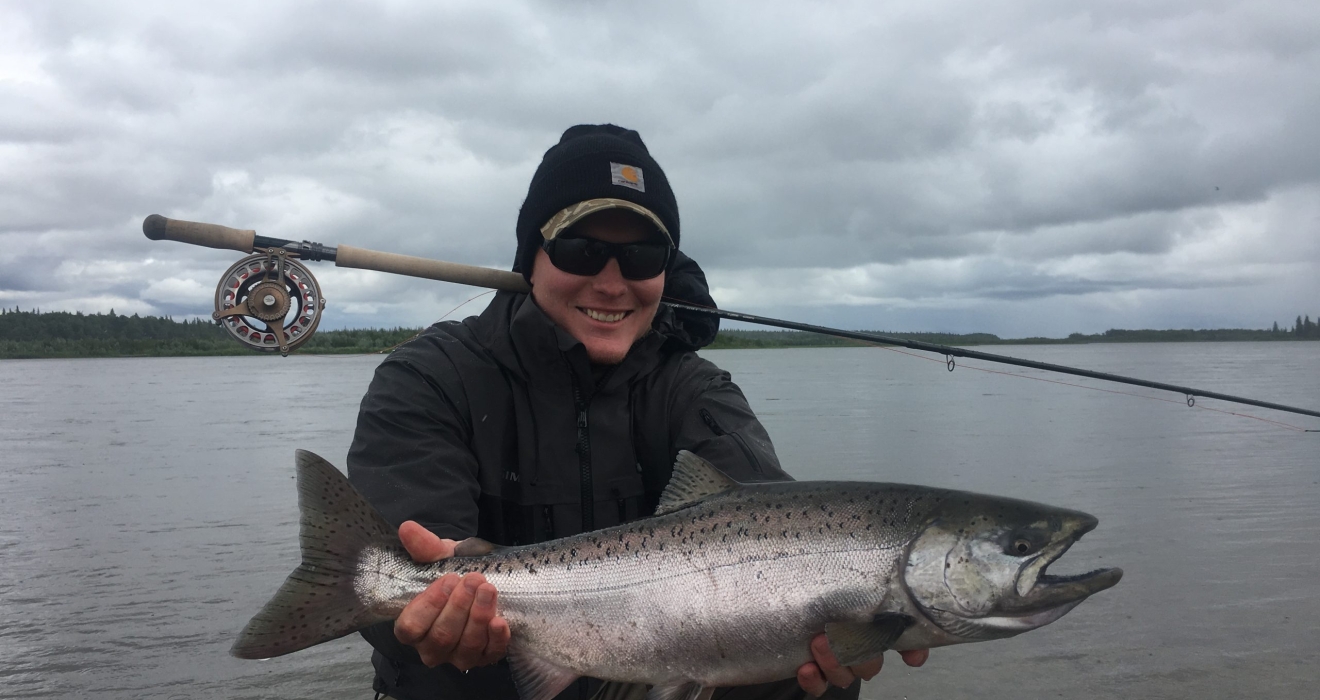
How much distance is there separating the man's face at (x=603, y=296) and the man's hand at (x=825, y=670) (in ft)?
5.66

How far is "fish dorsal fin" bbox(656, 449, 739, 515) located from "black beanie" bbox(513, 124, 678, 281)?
4.94 feet

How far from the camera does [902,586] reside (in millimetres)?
2836

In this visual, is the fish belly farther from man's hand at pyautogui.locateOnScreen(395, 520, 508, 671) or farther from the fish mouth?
the fish mouth

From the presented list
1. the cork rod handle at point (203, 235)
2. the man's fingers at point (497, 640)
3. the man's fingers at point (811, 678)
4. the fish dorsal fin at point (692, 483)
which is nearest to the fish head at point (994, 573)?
the man's fingers at point (811, 678)

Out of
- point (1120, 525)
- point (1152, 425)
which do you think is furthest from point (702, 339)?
point (1152, 425)

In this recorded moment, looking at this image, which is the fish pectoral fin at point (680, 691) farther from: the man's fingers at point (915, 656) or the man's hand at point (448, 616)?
the man's fingers at point (915, 656)

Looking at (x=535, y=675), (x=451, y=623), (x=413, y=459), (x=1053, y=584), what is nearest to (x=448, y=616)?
(x=451, y=623)

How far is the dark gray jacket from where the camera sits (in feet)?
11.4

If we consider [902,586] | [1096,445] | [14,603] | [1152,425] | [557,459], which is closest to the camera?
[902,586]

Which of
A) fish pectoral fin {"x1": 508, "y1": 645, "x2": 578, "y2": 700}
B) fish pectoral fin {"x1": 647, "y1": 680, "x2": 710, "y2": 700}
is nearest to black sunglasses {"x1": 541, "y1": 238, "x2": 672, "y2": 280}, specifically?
fish pectoral fin {"x1": 508, "y1": 645, "x2": 578, "y2": 700}

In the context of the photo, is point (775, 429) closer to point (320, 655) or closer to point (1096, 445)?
point (1096, 445)

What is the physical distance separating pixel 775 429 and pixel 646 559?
1682 centimetres

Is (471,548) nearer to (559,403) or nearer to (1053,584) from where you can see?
Answer: (559,403)

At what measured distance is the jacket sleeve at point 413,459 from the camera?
3.31 m
